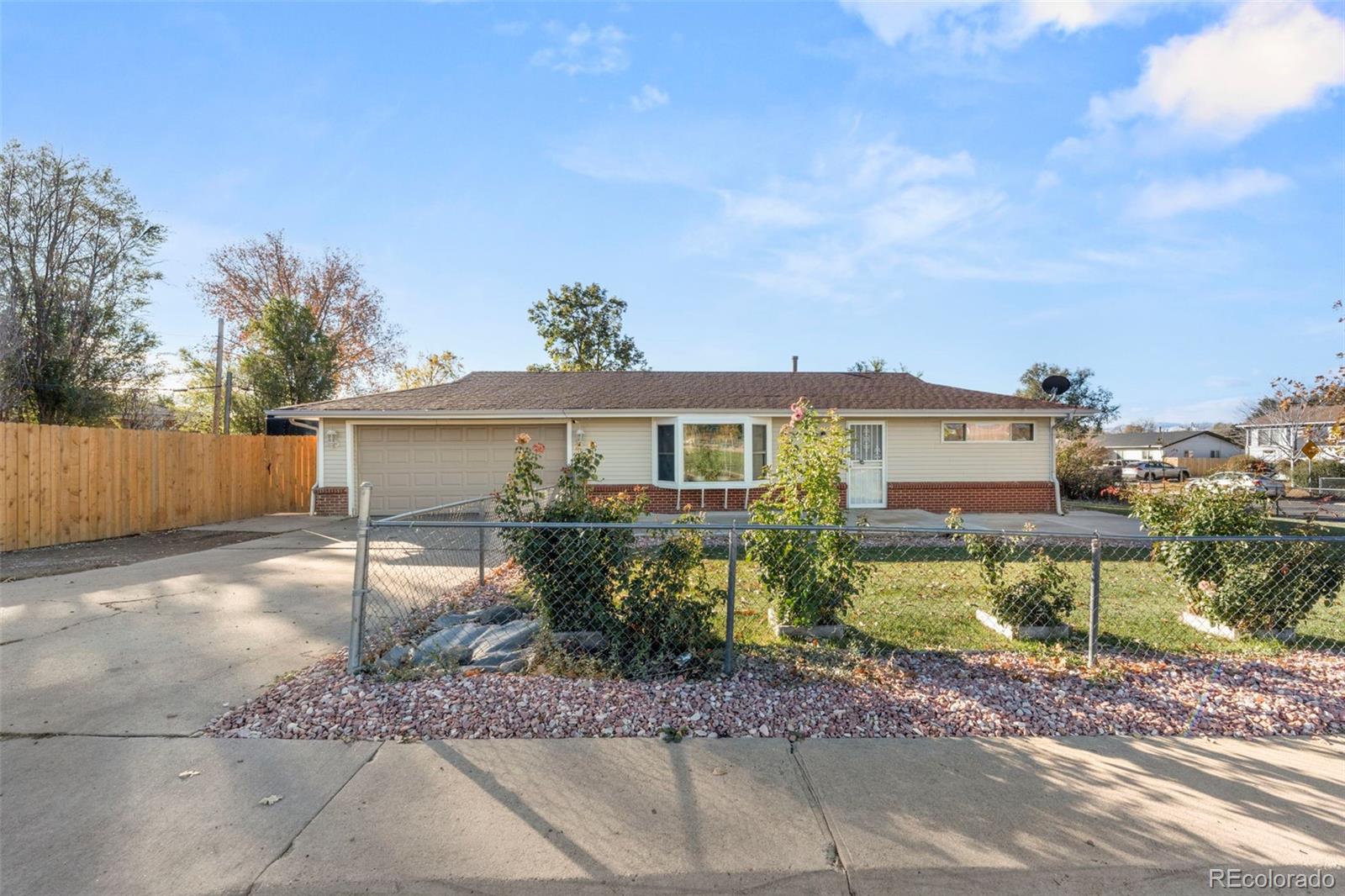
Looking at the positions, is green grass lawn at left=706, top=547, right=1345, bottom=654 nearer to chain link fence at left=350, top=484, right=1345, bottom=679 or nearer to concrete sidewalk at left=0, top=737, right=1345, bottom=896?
chain link fence at left=350, top=484, right=1345, bottom=679

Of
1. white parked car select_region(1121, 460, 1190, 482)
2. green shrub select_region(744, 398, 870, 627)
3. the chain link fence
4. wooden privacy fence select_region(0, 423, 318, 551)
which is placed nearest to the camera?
the chain link fence

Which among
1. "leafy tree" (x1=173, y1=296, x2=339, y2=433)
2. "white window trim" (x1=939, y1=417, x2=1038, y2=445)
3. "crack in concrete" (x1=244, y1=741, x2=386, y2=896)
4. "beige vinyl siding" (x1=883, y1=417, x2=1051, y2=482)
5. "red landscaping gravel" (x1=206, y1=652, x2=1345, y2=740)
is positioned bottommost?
"crack in concrete" (x1=244, y1=741, x2=386, y2=896)

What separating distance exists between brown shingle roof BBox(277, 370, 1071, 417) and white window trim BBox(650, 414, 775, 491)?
30 centimetres

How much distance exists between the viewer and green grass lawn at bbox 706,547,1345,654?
191 inches

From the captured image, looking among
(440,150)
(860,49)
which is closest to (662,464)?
(440,150)

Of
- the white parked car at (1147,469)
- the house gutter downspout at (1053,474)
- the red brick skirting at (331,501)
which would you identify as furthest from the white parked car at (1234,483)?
the white parked car at (1147,469)

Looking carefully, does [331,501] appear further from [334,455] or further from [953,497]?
[953,497]

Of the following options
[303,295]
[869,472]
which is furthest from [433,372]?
[869,472]

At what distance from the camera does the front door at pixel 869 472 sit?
14500mm

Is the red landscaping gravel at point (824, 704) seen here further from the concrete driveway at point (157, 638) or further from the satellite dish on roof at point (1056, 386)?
the satellite dish on roof at point (1056, 386)

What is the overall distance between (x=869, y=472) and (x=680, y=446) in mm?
4460

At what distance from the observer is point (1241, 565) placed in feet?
16.4

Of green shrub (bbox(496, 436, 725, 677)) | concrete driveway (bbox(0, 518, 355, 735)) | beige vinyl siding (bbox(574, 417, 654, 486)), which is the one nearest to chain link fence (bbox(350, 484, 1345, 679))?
green shrub (bbox(496, 436, 725, 677))

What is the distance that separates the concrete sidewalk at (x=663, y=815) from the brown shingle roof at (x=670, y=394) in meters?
10.9
